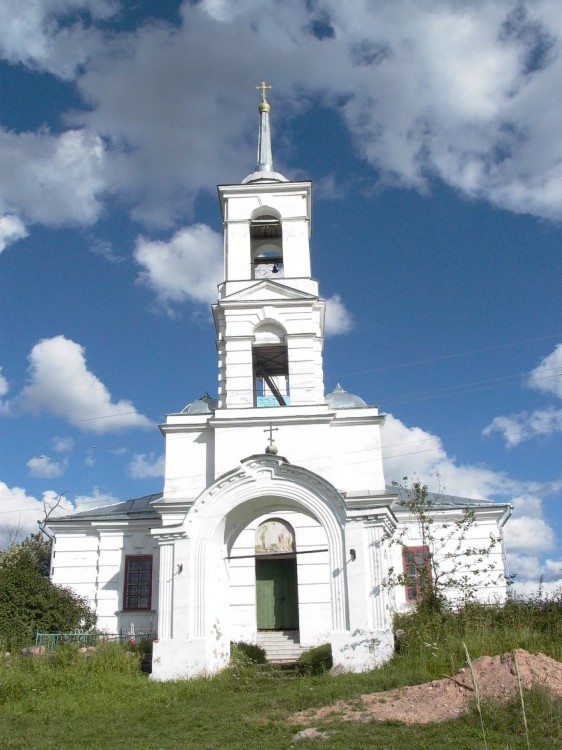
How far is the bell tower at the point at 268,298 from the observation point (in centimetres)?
1916

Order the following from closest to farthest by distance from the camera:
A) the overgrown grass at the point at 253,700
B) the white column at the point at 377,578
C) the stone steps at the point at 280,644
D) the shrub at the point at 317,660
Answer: the overgrown grass at the point at 253,700, the white column at the point at 377,578, the shrub at the point at 317,660, the stone steps at the point at 280,644

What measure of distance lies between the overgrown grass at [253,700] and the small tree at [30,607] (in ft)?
8.07

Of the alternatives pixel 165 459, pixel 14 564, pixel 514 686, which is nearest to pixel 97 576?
pixel 14 564

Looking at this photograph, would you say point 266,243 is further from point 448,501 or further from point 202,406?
point 448,501

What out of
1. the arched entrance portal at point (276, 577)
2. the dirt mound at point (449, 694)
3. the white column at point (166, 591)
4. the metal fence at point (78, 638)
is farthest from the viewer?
the arched entrance portal at point (276, 577)

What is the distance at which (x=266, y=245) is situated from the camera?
73.4 feet

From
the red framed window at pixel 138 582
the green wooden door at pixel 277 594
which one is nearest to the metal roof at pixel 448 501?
the green wooden door at pixel 277 594

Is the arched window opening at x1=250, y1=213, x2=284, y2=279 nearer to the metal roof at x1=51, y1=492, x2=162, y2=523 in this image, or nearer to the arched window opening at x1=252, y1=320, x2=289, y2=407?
the arched window opening at x1=252, y1=320, x2=289, y2=407

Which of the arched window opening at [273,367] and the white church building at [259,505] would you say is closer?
the white church building at [259,505]

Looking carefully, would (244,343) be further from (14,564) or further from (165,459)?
(14,564)

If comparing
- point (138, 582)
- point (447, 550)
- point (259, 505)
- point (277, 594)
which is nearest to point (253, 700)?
point (259, 505)

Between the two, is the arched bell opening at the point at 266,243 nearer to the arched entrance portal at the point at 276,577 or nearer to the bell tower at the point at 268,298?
the bell tower at the point at 268,298

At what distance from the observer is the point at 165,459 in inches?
736

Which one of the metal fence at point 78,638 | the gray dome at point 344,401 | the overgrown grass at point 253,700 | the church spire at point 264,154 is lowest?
the overgrown grass at point 253,700
